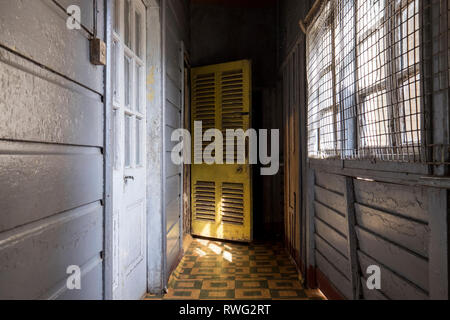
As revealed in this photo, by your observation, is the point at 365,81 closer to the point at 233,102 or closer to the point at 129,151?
the point at 129,151

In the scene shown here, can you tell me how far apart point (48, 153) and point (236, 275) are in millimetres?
2239

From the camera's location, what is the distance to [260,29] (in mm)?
4184

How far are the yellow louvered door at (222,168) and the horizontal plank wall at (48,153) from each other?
252 centimetres

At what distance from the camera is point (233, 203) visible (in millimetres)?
3764

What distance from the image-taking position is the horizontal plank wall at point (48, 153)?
765 mm

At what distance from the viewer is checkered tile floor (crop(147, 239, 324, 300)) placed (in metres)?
2.36

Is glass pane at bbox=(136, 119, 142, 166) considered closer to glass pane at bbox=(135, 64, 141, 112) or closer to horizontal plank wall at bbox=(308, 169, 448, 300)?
glass pane at bbox=(135, 64, 141, 112)

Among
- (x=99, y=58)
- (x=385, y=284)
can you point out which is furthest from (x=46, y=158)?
(x=385, y=284)

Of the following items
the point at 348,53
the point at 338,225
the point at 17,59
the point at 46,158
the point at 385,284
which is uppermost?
the point at 348,53

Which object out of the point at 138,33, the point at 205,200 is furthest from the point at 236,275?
the point at 138,33

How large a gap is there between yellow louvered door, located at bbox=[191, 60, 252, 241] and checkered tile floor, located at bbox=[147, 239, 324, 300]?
30 cm

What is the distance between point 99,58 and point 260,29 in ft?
11.3

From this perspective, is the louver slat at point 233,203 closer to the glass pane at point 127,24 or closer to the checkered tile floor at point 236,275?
the checkered tile floor at point 236,275
